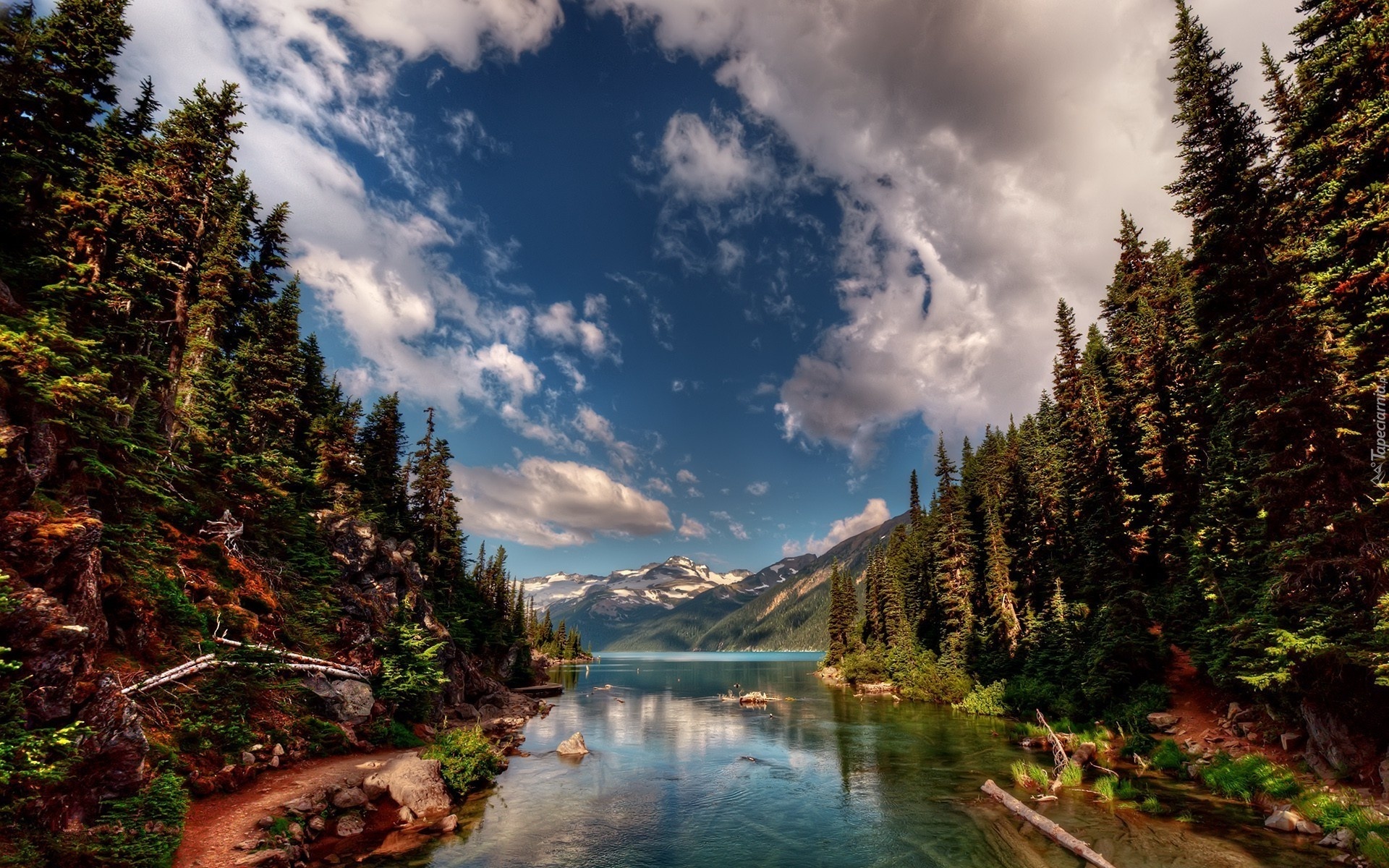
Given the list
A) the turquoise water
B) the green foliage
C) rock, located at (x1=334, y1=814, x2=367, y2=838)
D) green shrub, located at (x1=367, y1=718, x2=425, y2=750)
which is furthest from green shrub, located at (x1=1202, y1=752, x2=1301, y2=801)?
the green foliage

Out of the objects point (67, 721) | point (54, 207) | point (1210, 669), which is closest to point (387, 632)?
point (67, 721)

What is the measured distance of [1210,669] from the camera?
25.0 metres

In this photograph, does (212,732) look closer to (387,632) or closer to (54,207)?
(387,632)

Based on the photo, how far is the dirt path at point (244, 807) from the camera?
1474cm

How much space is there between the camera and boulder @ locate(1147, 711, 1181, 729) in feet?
93.5

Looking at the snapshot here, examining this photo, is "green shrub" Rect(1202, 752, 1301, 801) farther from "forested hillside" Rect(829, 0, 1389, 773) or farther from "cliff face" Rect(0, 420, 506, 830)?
"cliff face" Rect(0, 420, 506, 830)

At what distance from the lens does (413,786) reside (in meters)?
23.2

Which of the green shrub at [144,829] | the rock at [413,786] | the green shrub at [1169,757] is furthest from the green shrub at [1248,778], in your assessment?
the green shrub at [144,829]

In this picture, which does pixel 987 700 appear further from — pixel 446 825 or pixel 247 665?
pixel 247 665

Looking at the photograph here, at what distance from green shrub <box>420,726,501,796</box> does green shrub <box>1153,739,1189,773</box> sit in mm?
34779

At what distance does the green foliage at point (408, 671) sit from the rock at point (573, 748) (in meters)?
9.68

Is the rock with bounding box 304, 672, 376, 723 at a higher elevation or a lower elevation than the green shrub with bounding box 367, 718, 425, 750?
higher

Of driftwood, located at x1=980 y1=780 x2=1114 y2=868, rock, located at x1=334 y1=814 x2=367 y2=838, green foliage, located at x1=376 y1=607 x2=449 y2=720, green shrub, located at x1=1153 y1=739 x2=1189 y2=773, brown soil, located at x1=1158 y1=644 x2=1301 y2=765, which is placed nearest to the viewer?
driftwood, located at x1=980 y1=780 x2=1114 y2=868

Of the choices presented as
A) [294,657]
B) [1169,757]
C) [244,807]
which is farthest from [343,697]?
[1169,757]
